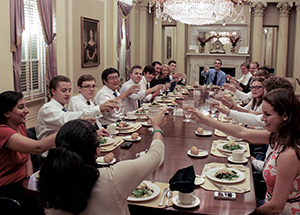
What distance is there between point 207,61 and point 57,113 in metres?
8.56

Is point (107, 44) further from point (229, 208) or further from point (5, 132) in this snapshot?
point (229, 208)

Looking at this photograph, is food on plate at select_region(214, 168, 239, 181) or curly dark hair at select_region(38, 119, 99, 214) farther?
food on plate at select_region(214, 168, 239, 181)

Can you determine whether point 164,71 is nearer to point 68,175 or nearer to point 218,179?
point 218,179

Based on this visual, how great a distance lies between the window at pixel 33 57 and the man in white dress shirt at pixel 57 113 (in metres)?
2.09

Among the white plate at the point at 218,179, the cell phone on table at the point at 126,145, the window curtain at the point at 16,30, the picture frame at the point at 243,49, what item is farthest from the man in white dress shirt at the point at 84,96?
the picture frame at the point at 243,49

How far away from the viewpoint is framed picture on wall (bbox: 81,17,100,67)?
6.39m

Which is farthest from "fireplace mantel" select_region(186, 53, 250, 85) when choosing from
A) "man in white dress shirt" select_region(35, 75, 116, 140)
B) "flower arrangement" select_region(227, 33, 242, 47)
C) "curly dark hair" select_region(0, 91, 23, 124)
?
"curly dark hair" select_region(0, 91, 23, 124)

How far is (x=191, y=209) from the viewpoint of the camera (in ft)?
5.08

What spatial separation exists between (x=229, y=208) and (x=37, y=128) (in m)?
1.96

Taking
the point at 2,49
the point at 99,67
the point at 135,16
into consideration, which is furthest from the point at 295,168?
the point at 135,16

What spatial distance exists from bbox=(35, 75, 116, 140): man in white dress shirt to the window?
2.09 metres

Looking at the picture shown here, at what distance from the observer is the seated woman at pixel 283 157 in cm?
167

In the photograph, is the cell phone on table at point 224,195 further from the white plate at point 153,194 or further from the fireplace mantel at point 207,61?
the fireplace mantel at point 207,61

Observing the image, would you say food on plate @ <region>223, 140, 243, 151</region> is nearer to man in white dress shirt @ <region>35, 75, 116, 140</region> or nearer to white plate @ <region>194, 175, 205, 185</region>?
white plate @ <region>194, 175, 205, 185</region>
